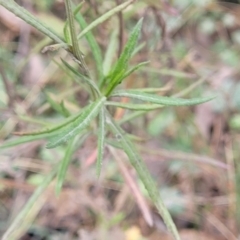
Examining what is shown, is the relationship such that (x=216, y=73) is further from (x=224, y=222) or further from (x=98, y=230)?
(x=98, y=230)

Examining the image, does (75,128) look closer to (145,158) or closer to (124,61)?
(124,61)

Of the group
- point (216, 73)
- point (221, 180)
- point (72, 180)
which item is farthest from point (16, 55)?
point (221, 180)

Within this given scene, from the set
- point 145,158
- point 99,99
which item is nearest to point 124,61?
point 99,99

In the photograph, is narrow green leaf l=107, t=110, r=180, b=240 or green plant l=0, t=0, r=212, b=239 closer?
green plant l=0, t=0, r=212, b=239

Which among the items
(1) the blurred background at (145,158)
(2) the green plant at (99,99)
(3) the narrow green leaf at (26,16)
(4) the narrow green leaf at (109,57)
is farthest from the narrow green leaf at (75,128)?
(1) the blurred background at (145,158)

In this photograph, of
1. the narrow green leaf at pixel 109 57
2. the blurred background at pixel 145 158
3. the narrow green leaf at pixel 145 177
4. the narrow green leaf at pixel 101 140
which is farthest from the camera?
the blurred background at pixel 145 158

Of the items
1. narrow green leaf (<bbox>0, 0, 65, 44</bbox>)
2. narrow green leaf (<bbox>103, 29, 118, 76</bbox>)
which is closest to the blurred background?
narrow green leaf (<bbox>103, 29, 118, 76</bbox>)

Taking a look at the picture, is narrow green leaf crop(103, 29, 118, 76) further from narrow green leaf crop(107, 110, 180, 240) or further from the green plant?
narrow green leaf crop(107, 110, 180, 240)

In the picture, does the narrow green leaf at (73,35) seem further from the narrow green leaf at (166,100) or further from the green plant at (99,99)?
the narrow green leaf at (166,100)
